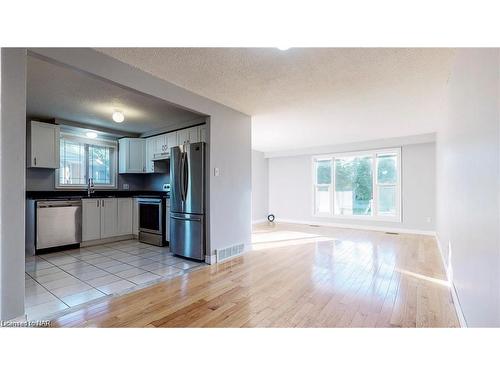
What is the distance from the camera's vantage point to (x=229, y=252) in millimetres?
3588

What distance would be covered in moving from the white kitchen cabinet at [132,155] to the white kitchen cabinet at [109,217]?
2.51 feet

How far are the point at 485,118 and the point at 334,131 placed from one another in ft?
13.3

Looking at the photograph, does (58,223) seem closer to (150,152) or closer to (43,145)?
(43,145)

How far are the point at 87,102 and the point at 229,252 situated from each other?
9.81ft

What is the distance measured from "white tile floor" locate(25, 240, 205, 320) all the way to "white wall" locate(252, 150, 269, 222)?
12.1 feet

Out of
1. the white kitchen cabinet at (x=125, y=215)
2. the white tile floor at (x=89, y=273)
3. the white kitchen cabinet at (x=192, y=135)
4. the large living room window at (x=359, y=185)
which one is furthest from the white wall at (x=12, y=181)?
the large living room window at (x=359, y=185)

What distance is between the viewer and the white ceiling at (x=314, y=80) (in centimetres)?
216

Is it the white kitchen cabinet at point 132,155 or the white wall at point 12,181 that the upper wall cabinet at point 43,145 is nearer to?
the white kitchen cabinet at point 132,155

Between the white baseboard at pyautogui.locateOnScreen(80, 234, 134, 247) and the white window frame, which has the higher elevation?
the white window frame

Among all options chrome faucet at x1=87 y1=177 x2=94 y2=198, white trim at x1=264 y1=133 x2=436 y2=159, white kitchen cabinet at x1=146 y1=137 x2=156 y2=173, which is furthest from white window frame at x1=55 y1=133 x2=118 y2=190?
white trim at x1=264 y1=133 x2=436 y2=159

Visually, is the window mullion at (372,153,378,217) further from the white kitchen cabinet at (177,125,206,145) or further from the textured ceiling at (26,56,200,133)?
the textured ceiling at (26,56,200,133)

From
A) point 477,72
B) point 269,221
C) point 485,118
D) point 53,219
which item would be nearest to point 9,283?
point 53,219

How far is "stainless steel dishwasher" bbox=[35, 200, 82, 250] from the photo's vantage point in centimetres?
369
